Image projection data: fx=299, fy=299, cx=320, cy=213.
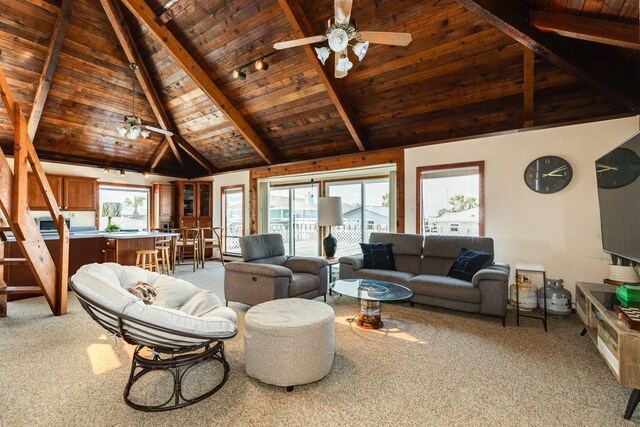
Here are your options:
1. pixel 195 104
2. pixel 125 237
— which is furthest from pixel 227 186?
pixel 125 237

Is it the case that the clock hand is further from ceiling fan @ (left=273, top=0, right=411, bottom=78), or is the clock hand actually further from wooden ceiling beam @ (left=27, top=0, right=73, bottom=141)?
wooden ceiling beam @ (left=27, top=0, right=73, bottom=141)

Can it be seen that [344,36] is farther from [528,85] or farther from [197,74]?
[197,74]

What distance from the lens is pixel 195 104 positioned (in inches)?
239

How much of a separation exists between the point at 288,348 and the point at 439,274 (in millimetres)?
2787

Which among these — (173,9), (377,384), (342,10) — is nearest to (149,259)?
(173,9)

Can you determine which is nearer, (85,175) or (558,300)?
(558,300)

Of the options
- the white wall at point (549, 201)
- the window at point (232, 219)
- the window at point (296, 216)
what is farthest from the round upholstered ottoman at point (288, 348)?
the window at point (232, 219)

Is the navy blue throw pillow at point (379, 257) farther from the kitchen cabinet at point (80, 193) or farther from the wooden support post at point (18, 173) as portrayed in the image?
the kitchen cabinet at point (80, 193)

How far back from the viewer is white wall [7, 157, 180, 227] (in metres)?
6.50

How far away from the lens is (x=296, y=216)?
7.46 m

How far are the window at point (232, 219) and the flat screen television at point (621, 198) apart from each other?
282 inches

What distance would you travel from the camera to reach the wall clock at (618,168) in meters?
2.39

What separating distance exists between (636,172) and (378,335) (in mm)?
2542

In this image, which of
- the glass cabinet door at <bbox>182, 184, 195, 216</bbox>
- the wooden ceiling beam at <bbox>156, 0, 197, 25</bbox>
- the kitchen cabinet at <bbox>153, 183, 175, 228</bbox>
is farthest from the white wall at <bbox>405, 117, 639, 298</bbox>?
the kitchen cabinet at <bbox>153, 183, 175, 228</bbox>
